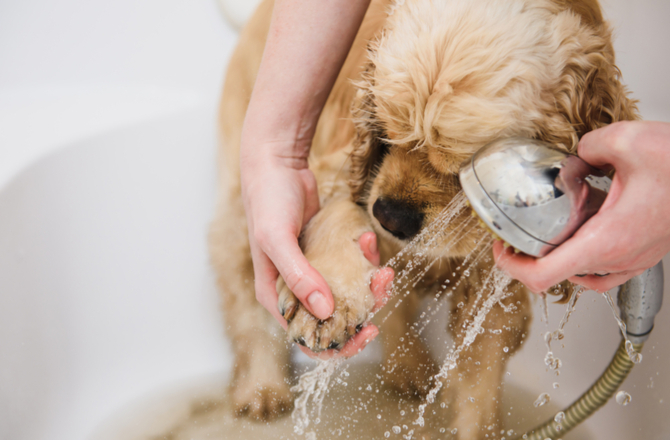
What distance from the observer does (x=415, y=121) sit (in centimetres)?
76

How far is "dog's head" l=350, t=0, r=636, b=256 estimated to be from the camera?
715 millimetres

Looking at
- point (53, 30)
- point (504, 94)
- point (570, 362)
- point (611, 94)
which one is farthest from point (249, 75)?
point (570, 362)

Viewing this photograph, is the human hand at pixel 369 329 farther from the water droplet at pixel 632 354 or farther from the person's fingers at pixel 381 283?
the water droplet at pixel 632 354

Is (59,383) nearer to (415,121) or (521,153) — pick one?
(415,121)

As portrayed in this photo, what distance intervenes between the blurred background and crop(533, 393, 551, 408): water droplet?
0.14ft

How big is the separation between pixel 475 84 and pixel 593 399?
0.75 meters

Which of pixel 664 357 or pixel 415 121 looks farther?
pixel 664 357

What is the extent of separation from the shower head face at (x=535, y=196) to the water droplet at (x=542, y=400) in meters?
0.78

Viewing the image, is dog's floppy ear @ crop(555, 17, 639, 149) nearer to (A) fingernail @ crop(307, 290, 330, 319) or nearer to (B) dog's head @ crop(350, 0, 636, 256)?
(B) dog's head @ crop(350, 0, 636, 256)

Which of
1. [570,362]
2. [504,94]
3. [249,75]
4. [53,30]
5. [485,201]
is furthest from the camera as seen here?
[53,30]

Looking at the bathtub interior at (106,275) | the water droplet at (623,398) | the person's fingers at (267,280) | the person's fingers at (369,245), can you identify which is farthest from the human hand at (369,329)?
the bathtub interior at (106,275)

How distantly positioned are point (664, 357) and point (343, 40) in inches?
35.8

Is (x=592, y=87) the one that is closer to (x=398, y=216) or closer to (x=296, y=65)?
(x=398, y=216)

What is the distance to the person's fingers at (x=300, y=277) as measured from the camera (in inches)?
29.7
